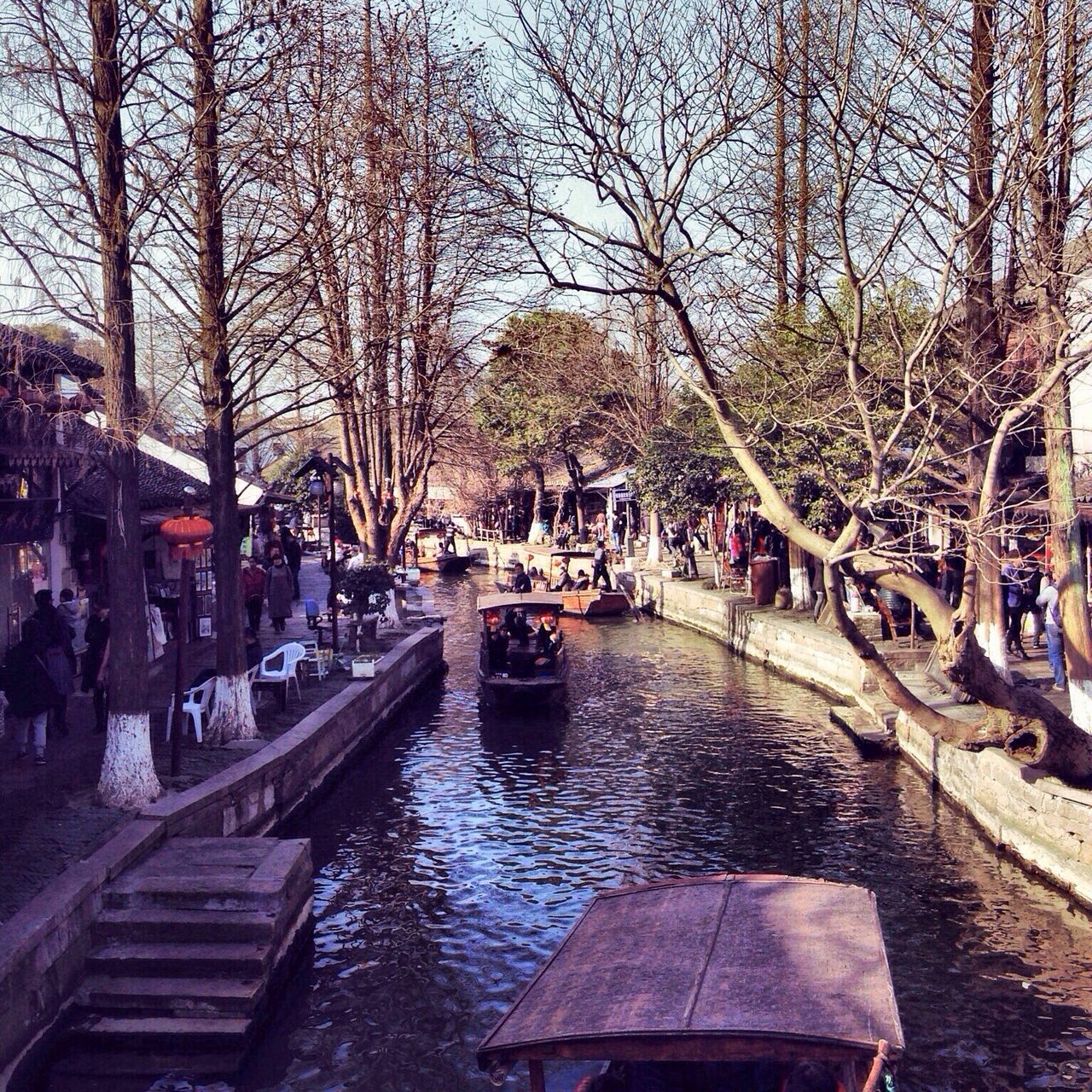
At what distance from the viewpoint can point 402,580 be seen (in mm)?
31078

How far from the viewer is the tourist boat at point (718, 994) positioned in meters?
5.40

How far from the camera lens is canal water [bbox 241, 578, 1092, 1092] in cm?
844

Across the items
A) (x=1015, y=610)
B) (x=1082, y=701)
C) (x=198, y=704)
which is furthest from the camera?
(x=1015, y=610)

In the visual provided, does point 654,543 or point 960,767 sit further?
point 654,543

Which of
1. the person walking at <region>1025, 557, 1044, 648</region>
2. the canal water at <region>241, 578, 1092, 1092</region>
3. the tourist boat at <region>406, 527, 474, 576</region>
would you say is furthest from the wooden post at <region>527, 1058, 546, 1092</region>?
the tourist boat at <region>406, 527, 474, 576</region>

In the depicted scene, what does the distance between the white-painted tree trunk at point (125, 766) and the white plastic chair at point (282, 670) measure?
17.1 ft

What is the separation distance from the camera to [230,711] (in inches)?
529

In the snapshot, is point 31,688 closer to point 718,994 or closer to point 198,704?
point 198,704

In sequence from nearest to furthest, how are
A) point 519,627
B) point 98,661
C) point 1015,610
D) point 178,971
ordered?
1. point 178,971
2. point 98,661
3. point 1015,610
4. point 519,627

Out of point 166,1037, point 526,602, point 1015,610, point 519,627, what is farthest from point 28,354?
point 1015,610

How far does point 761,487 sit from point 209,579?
17.4 meters

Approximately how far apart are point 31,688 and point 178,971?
4589 mm

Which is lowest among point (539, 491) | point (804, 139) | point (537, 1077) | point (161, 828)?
point (537, 1077)

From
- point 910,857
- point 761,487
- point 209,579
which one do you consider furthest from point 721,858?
point 209,579
